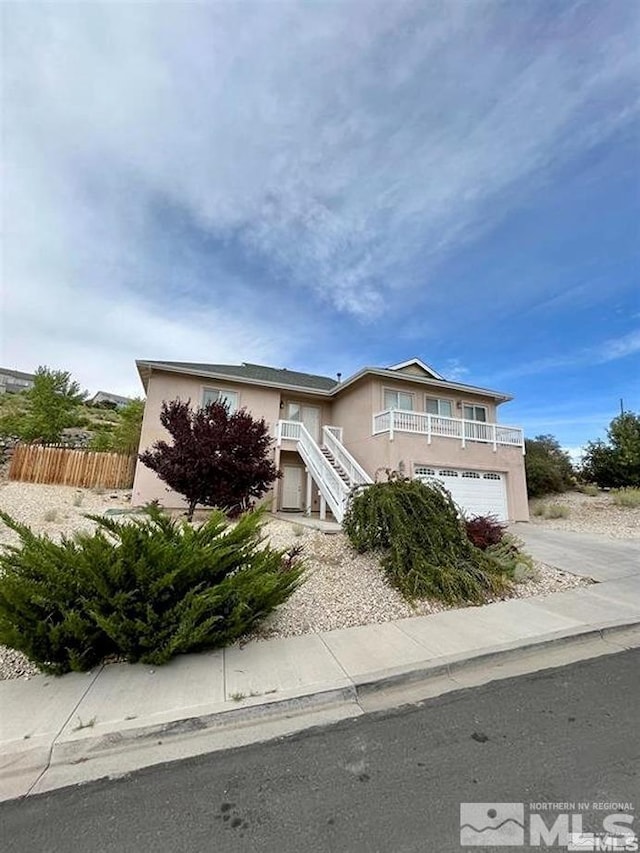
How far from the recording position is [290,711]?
3.28m

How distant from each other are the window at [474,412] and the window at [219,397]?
33.4 ft

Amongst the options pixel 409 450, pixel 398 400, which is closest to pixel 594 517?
pixel 409 450

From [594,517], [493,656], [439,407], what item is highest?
[439,407]

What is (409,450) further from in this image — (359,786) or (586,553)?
(359,786)

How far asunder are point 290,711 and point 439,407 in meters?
15.6

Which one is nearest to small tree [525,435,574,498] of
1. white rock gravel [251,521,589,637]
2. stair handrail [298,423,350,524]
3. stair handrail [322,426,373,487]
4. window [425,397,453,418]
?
window [425,397,453,418]

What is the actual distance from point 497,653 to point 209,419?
9393mm

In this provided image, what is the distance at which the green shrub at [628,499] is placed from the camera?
15641 mm

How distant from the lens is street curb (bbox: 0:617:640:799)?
2.76 metres

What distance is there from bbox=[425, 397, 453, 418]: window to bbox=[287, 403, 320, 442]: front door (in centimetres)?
500

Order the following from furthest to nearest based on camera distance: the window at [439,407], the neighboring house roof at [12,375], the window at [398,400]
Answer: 1. the neighboring house roof at [12,375]
2. the window at [439,407]
3. the window at [398,400]

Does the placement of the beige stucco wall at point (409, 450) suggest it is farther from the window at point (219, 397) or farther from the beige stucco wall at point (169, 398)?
the window at point (219, 397)

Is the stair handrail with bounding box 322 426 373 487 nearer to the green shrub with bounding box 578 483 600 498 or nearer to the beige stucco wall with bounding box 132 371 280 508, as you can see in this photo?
the beige stucco wall with bounding box 132 371 280 508

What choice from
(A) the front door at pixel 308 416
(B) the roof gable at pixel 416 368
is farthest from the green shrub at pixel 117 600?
(B) the roof gable at pixel 416 368
